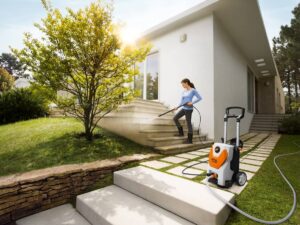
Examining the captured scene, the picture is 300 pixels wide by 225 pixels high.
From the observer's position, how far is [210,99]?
16.5 feet

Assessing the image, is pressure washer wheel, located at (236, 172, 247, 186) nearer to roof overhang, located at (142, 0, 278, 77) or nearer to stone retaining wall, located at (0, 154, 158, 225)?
stone retaining wall, located at (0, 154, 158, 225)

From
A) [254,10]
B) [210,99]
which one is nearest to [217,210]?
[210,99]

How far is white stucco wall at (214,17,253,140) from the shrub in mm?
2426

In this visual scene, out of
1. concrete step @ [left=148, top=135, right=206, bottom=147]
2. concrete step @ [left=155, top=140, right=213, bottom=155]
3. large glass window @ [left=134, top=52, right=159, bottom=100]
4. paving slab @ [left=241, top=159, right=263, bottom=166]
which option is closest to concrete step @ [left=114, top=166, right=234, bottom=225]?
concrete step @ [left=155, top=140, right=213, bottom=155]

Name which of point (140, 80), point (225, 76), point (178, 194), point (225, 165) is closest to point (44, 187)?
point (178, 194)

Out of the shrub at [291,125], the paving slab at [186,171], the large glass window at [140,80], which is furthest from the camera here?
the shrub at [291,125]

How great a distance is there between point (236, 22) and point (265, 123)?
673 centimetres

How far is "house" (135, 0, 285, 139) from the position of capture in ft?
16.5

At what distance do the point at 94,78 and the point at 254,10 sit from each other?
4.97 meters

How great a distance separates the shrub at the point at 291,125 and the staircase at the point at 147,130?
586cm

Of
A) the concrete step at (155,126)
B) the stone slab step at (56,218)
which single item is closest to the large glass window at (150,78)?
the concrete step at (155,126)

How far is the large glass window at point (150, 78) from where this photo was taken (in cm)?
659

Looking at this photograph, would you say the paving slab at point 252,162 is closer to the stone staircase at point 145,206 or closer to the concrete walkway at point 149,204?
the concrete walkway at point 149,204

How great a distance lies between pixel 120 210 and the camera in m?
1.69
